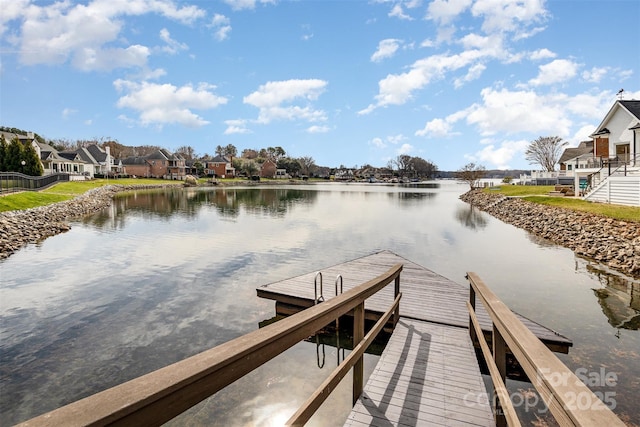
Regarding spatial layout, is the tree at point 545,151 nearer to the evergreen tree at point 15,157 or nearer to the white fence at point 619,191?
the white fence at point 619,191

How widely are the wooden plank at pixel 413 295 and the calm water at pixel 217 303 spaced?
0.98 metres

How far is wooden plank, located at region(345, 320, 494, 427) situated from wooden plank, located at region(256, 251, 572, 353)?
5.14 feet

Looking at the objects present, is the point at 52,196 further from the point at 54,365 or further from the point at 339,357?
the point at 339,357

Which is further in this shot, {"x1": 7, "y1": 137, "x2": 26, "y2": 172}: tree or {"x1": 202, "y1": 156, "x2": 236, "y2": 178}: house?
{"x1": 202, "y1": 156, "x2": 236, "y2": 178}: house

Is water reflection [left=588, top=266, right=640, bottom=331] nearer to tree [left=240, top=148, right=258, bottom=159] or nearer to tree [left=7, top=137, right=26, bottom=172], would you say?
tree [left=7, top=137, right=26, bottom=172]

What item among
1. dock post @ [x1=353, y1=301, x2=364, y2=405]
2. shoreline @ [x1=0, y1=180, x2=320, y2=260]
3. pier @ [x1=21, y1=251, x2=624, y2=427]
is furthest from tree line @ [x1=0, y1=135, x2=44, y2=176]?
dock post @ [x1=353, y1=301, x2=364, y2=405]

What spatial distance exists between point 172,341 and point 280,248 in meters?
10.6

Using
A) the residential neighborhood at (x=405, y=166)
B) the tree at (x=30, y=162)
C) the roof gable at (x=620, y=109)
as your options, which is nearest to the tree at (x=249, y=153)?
the residential neighborhood at (x=405, y=166)

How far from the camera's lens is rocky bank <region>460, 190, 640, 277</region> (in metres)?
15.2

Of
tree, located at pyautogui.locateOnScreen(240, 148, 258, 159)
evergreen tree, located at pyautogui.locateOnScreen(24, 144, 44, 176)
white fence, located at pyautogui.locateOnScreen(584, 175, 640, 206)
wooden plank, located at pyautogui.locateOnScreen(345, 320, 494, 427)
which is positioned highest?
tree, located at pyautogui.locateOnScreen(240, 148, 258, 159)

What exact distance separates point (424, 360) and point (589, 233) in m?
18.5

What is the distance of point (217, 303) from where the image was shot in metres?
11.3

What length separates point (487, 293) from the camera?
4141 mm

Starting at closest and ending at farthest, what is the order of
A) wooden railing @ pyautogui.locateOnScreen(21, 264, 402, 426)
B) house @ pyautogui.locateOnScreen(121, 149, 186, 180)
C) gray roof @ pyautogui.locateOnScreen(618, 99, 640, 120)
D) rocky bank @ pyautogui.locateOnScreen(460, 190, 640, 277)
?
wooden railing @ pyautogui.locateOnScreen(21, 264, 402, 426) → rocky bank @ pyautogui.locateOnScreen(460, 190, 640, 277) → gray roof @ pyautogui.locateOnScreen(618, 99, 640, 120) → house @ pyautogui.locateOnScreen(121, 149, 186, 180)
